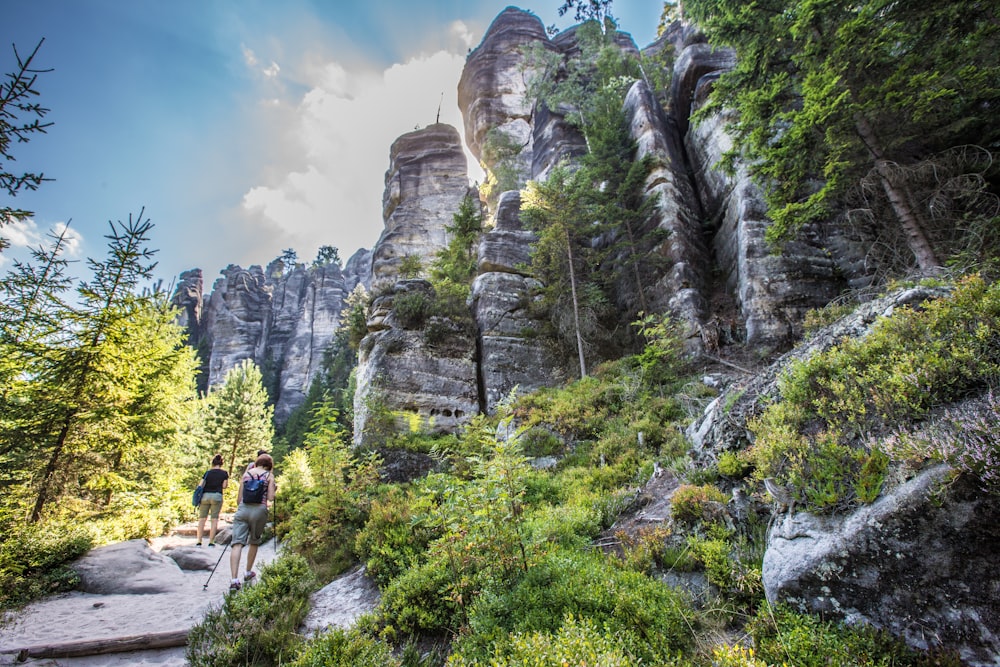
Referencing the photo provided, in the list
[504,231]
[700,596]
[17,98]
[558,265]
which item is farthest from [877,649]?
[504,231]

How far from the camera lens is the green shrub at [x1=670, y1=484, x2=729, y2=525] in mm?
5145

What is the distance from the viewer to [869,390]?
4395 millimetres

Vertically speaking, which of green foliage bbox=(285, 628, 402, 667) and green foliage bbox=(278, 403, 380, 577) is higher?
green foliage bbox=(278, 403, 380, 577)

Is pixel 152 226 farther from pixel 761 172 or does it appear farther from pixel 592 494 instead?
pixel 761 172

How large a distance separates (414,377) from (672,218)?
14099 millimetres

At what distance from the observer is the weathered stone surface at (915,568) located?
2.77 m

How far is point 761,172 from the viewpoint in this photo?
1092 centimetres

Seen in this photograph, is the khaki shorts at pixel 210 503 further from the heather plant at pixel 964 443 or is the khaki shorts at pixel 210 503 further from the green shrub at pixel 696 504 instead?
the heather plant at pixel 964 443

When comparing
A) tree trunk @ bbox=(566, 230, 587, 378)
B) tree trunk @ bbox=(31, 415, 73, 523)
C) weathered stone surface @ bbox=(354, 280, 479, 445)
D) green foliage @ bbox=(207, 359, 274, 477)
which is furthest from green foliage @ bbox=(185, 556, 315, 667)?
green foliage @ bbox=(207, 359, 274, 477)

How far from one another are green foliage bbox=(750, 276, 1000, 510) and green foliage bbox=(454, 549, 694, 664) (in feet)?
6.18

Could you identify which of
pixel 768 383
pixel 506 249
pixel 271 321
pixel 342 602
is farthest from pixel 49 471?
pixel 271 321

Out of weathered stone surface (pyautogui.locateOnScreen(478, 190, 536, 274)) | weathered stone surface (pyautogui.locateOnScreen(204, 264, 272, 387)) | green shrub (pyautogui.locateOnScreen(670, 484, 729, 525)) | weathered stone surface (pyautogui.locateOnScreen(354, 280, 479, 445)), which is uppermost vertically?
weathered stone surface (pyautogui.locateOnScreen(204, 264, 272, 387))

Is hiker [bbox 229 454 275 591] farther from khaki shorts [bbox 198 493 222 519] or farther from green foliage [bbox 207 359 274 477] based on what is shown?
green foliage [bbox 207 359 274 477]

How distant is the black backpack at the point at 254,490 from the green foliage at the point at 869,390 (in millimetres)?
8157
